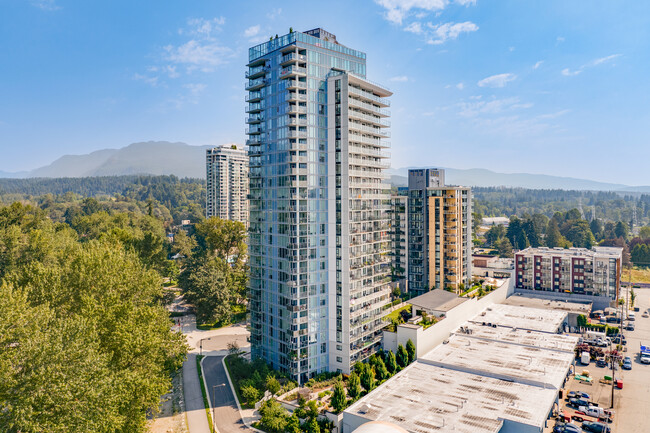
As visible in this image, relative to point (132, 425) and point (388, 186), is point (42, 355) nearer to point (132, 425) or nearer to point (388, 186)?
point (132, 425)

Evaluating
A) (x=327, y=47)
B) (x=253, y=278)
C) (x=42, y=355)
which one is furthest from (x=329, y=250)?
(x=42, y=355)

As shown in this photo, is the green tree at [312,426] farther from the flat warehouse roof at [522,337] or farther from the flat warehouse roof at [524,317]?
the flat warehouse roof at [524,317]

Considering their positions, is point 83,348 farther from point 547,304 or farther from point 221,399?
point 547,304

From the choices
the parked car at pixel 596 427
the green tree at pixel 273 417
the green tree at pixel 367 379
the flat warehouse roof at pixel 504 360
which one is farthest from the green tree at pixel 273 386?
the parked car at pixel 596 427

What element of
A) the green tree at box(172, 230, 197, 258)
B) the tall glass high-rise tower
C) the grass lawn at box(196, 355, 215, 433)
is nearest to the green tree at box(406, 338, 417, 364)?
the tall glass high-rise tower

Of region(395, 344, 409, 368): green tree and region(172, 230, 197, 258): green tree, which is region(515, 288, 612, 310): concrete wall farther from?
region(172, 230, 197, 258): green tree
